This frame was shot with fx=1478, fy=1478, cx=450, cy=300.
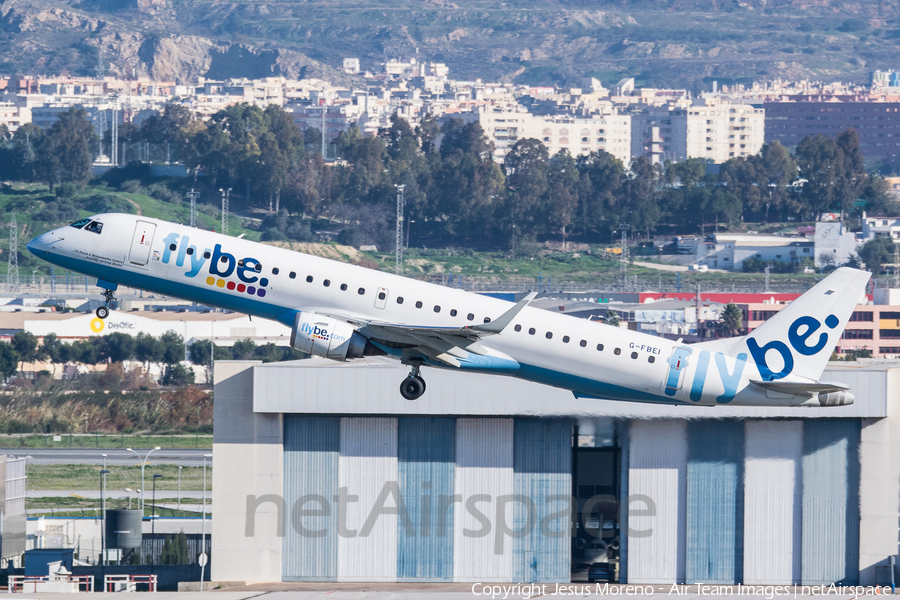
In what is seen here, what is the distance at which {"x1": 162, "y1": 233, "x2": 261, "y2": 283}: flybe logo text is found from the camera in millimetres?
54438

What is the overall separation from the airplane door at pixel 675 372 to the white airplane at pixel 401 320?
0.05 m

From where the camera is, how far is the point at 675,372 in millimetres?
57719

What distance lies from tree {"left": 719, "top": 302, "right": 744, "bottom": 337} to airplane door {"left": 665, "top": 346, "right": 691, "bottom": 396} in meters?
135

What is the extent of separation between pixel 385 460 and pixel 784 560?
2016cm

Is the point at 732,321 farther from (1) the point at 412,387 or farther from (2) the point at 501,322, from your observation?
(2) the point at 501,322

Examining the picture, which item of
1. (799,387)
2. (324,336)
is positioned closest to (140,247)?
(324,336)

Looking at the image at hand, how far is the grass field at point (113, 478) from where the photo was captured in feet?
371

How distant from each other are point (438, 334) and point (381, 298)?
264 centimetres

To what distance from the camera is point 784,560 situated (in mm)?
72375

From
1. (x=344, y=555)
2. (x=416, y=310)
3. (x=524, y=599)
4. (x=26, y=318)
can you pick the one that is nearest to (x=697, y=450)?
(x=524, y=599)

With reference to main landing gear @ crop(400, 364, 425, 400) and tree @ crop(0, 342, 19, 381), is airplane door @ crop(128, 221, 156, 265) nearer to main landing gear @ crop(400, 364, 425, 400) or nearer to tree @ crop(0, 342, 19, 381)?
main landing gear @ crop(400, 364, 425, 400)

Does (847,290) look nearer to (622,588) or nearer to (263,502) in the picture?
(622,588)

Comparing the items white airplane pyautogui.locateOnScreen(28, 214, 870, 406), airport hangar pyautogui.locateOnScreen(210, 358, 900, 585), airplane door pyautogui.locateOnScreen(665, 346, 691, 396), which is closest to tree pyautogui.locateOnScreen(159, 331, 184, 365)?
airport hangar pyautogui.locateOnScreen(210, 358, 900, 585)

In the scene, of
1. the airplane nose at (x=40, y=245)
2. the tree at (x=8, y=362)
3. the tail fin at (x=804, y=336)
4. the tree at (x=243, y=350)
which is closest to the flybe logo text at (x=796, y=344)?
the tail fin at (x=804, y=336)
